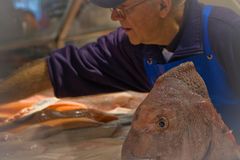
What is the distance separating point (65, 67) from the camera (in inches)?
97.5

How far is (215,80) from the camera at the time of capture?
78.7 inches

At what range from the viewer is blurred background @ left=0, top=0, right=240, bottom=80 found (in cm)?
487

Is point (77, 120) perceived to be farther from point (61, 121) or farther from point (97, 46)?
point (97, 46)

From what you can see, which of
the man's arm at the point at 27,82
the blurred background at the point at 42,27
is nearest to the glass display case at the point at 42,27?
the blurred background at the point at 42,27

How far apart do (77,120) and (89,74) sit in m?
0.22

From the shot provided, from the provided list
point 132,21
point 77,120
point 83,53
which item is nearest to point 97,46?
point 83,53

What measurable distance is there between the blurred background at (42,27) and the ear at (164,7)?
247 cm

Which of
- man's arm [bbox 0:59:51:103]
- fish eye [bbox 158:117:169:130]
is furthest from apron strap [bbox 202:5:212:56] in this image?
man's arm [bbox 0:59:51:103]

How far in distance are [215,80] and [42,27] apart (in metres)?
4.00

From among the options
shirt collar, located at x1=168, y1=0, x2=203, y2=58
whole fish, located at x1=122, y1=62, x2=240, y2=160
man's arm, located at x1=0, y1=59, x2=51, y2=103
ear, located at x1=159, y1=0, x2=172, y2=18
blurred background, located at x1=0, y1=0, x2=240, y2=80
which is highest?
ear, located at x1=159, y1=0, x2=172, y2=18

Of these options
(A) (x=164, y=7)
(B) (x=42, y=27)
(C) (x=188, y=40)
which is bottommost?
(B) (x=42, y=27)

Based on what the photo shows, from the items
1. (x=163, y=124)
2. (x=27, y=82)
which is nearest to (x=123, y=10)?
(x=163, y=124)

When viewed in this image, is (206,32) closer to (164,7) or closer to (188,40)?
(188,40)

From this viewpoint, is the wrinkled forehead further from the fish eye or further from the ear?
the fish eye
